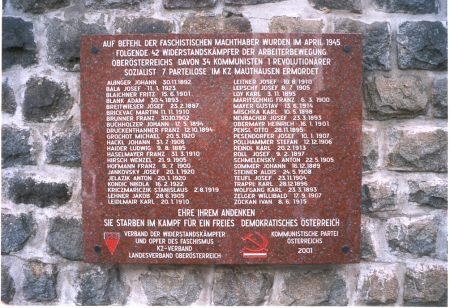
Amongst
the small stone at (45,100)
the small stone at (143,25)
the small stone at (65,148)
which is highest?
the small stone at (143,25)

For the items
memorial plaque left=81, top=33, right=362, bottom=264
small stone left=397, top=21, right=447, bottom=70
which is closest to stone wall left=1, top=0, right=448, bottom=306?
small stone left=397, top=21, right=447, bottom=70

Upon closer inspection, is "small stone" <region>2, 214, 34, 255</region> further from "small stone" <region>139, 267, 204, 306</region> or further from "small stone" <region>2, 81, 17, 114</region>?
"small stone" <region>139, 267, 204, 306</region>

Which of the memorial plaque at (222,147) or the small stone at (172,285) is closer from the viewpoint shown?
the memorial plaque at (222,147)

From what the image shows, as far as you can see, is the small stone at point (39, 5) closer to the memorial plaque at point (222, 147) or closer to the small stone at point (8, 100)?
the memorial plaque at point (222, 147)

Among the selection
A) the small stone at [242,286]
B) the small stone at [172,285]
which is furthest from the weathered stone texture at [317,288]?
the small stone at [172,285]

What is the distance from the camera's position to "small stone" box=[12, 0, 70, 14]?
2383 millimetres

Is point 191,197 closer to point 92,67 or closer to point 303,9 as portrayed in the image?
point 92,67

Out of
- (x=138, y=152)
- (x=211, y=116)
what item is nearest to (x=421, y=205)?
(x=211, y=116)

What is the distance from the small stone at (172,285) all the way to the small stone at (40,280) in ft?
1.73

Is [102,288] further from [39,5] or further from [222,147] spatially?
[39,5]

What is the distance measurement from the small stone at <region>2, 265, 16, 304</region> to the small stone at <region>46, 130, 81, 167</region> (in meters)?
0.72

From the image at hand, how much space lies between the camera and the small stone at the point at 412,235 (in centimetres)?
232

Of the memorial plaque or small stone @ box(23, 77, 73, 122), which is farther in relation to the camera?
small stone @ box(23, 77, 73, 122)

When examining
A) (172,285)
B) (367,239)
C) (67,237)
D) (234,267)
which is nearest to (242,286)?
(234,267)
